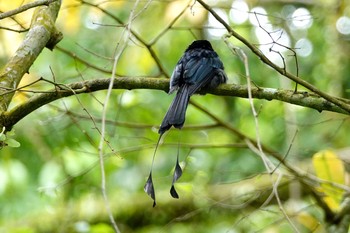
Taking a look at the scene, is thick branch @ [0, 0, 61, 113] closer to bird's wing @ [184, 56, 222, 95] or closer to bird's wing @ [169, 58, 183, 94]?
bird's wing @ [169, 58, 183, 94]

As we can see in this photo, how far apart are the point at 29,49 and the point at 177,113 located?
740 mm

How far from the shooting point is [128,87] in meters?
2.86

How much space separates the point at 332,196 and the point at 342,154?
898mm

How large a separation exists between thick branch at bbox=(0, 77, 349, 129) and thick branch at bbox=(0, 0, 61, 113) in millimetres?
67

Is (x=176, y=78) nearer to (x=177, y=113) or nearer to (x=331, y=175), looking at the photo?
(x=177, y=113)

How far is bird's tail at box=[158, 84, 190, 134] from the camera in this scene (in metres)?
2.82

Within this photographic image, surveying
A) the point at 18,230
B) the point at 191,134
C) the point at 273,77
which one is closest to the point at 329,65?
the point at 273,77

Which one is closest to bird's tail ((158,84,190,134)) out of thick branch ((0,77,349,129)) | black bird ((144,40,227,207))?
black bird ((144,40,227,207))

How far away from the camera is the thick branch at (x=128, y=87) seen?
2.72 m

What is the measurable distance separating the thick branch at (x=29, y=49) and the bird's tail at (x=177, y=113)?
0.67 meters

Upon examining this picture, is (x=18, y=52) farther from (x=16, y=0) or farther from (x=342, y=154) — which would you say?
(x=342, y=154)

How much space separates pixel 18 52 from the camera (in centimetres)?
290

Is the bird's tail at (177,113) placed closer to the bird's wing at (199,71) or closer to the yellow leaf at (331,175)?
the bird's wing at (199,71)

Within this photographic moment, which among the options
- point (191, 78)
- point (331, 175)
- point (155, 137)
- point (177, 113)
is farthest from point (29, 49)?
point (155, 137)
